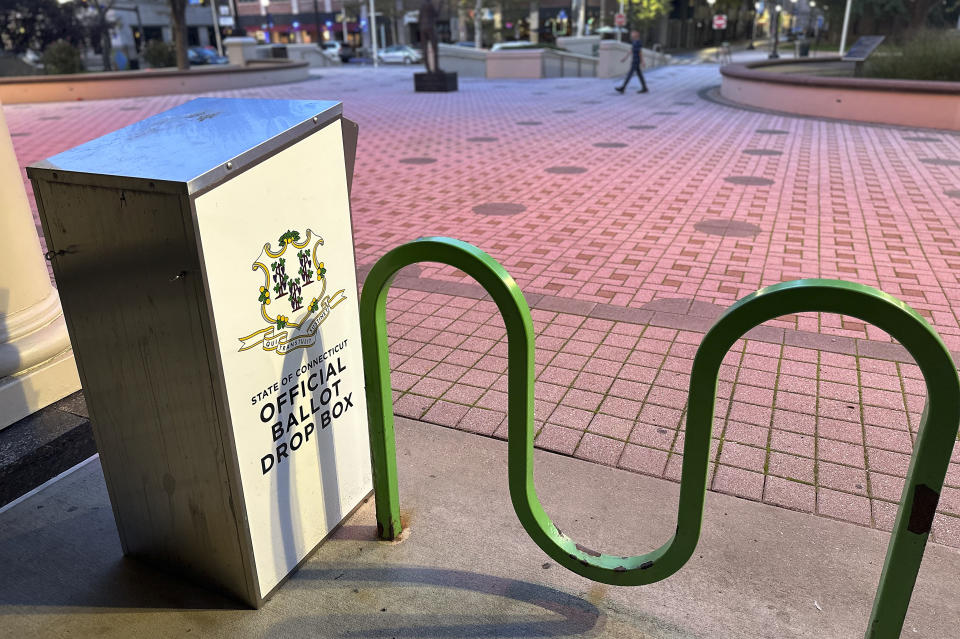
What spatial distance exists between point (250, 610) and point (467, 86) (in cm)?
2276

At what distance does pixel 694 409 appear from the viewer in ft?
6.16

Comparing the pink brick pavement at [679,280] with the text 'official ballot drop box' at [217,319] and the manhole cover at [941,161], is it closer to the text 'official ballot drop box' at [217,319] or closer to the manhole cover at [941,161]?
the manhole cover at [941,161]

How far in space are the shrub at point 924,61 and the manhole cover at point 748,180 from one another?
27.1 feet

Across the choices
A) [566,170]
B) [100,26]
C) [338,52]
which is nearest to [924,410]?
[566,170]

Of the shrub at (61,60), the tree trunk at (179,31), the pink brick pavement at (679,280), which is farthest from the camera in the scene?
Answer: the shrub at (61,60)

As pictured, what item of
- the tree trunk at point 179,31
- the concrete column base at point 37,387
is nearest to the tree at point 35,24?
the tree trunk at point 179,31

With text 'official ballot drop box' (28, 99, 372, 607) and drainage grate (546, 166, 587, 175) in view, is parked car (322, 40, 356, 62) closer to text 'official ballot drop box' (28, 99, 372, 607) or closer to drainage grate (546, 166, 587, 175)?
drainage grate (546, 166, 587, 175)

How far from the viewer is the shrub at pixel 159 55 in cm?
2983

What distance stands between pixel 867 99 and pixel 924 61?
7.53 feet

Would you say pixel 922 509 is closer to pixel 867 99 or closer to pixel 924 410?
pixel 924 410

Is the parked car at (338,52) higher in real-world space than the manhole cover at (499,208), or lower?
higher

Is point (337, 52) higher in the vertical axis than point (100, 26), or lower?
lower

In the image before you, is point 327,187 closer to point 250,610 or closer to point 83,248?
point 83,248

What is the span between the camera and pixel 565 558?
7.35 feet
